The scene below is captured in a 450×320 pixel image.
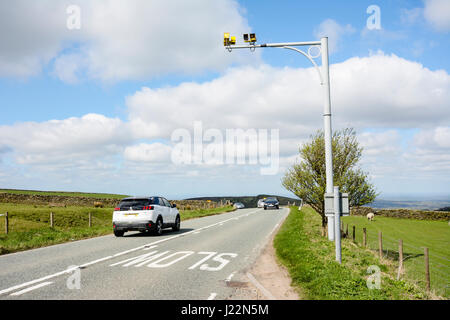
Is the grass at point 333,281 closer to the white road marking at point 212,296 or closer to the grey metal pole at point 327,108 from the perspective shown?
the white road marking at point 212,296

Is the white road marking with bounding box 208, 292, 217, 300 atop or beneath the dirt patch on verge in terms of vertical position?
atop

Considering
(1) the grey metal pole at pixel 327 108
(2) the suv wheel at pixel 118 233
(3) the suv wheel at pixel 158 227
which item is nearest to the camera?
(1) the grey metal pole at pixel 327 108

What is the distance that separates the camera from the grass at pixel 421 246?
52.1ft

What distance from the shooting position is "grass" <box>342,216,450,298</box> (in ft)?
52.1

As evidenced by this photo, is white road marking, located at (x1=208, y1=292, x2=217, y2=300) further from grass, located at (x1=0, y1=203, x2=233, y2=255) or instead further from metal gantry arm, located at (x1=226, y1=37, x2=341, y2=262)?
grass, located at (x1=0, y1=203, x2=233, y2=255)

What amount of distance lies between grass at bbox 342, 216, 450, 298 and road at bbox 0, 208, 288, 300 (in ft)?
20.1

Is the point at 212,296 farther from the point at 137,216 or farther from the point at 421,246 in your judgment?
the point at 421,246

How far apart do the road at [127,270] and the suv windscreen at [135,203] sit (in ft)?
8.82

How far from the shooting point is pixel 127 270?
27.4ft

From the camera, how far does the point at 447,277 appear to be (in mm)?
17641

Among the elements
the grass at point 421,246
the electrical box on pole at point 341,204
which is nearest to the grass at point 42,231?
the electrical box on pole at point 341,204

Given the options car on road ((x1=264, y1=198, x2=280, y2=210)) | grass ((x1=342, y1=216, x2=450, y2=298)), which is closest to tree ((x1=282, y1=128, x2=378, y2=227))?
grass ((x1=342, y1=216, x2=450, y2=298))

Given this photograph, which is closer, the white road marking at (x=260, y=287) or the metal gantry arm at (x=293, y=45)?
the white road marking at (x=260, y=287)

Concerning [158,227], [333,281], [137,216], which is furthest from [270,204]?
[333,281]
